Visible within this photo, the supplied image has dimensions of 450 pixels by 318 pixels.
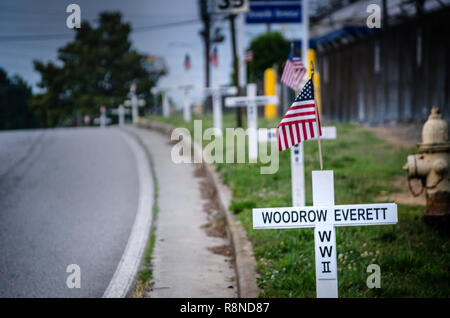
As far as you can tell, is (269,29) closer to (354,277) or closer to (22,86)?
(354,277)

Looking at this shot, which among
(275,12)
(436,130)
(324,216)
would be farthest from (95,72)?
(324,216)

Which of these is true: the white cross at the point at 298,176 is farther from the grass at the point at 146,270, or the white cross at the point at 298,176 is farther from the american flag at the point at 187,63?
the american flag at the point at 187,63

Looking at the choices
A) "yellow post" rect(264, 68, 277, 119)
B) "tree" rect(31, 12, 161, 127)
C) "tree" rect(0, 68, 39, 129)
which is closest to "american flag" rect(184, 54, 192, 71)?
"yellow post" rect(264, 68, 277, 119)

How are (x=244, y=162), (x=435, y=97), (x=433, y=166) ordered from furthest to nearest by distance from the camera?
(x=435, y=97) → (x=244, y=162) → (x=433, y=166)

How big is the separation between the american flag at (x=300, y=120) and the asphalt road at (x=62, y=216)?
253cm

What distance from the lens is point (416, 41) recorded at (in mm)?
15336

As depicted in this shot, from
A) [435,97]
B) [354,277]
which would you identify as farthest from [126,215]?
[435,97]

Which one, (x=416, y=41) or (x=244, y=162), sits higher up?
(x=416, y=41)

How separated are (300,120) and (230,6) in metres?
10.6

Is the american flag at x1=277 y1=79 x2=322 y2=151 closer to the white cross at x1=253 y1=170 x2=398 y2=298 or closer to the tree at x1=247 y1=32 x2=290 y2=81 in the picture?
the white cross at x1=253 y1=170 x2=398 y2=298

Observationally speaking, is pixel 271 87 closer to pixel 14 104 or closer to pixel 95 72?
pixel 95 72

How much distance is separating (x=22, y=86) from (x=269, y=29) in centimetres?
4293
